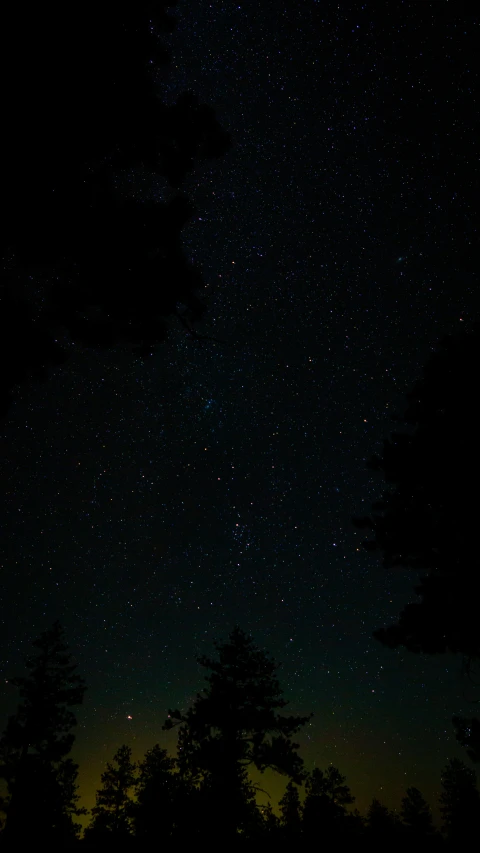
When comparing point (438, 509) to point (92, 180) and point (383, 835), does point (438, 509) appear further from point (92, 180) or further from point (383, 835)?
point (92, 180)

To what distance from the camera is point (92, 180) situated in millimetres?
4996

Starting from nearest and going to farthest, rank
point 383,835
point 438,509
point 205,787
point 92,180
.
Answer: point 92,180
point 383,835
point 438,509
point 205,787

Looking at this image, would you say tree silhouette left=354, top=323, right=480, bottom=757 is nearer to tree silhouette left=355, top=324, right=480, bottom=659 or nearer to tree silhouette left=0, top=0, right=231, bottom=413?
tree silhouette left=355, top=324, right=480, bottom=659

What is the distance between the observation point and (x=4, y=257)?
487 centimetres

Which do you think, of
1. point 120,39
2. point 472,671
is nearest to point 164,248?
point 120,39

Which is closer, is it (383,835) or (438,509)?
(383,835)

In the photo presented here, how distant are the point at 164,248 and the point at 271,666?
765 inches

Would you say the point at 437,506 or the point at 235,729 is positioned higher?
the point at 437,506

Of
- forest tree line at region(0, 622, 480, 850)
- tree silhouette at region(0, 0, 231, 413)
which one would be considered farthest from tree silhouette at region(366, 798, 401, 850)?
tree silhouette at region(0, 0, 231, 413)

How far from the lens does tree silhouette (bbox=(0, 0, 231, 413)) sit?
407cm

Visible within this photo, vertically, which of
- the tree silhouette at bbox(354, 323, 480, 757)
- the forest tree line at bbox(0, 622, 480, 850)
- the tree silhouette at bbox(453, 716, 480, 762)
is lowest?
the forest tree line at bbox(0, 622, 480, 850)

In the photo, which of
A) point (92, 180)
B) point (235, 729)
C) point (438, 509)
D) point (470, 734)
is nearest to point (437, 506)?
point (438, 509)

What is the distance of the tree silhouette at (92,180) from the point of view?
4.07m

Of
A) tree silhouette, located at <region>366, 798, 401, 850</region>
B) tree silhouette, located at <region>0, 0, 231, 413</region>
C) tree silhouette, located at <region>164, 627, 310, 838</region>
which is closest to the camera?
tree silhouette, located at <region>0, 0, 231, 413</region>
